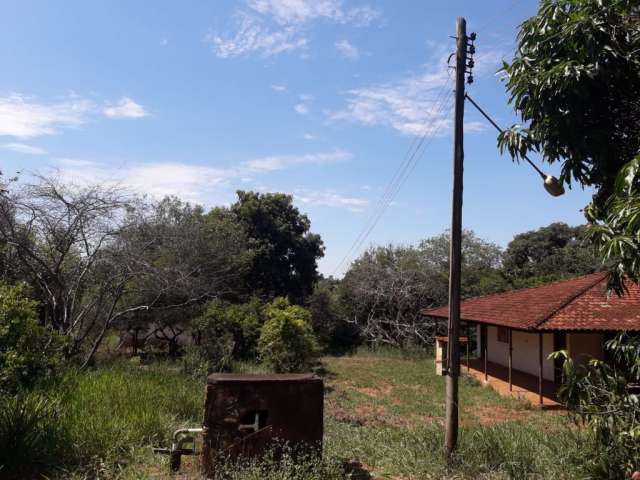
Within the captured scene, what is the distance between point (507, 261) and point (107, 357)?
3343 cm

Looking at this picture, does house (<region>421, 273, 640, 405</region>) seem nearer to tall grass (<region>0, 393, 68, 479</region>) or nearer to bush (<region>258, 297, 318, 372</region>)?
bush (<region>258, 297, 318, 372</region>)

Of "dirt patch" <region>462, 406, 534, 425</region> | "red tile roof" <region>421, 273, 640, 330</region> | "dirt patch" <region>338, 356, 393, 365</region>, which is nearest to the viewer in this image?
"dirt patch" <region>462, 406, 534, 425</region>

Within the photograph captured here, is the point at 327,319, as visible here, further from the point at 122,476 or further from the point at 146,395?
the point at 122,476

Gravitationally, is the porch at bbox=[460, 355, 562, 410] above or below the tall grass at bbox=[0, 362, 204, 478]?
below

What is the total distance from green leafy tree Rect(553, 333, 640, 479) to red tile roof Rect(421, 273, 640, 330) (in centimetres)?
878

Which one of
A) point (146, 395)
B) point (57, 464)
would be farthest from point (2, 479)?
point (146, 395)

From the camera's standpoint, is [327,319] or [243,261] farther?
[327,319]

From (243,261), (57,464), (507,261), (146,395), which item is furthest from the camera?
(507,261)

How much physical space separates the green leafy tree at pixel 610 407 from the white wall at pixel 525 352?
40.0ft

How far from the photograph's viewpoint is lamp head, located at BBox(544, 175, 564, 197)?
19.8ft

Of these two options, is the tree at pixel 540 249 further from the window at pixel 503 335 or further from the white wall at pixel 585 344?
the white wall at pixel 585 344

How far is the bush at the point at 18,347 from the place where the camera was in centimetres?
753

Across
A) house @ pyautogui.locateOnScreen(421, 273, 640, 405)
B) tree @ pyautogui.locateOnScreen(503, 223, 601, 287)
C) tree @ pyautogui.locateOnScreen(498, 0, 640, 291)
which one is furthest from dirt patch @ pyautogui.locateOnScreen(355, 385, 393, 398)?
tree @ pyautogui.locateOnScreen(503, 223, 601, 287)

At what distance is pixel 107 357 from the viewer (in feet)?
53.1
